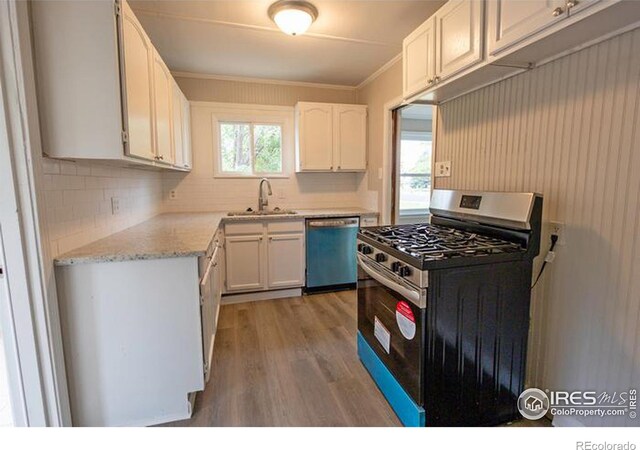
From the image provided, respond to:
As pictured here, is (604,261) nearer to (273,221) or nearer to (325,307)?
(325,307)

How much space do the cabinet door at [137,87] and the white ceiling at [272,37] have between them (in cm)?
55

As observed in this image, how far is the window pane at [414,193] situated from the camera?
5520 mm

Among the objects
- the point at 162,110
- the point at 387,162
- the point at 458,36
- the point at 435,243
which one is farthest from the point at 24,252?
the point at 387,162

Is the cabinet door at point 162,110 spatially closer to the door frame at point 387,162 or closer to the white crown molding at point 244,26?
the white crown molding at point 244,26

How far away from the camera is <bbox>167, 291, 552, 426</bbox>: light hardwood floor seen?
1716 millimetres

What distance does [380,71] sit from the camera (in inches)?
133

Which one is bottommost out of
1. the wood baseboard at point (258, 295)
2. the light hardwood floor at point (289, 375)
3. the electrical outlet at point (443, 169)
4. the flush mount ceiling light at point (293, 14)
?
the light hardwood floor at point (289, 375)

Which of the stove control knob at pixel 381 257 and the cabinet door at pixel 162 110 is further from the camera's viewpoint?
the cabinet door at pixel 162 110

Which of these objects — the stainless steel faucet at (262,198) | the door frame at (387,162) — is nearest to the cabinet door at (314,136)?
the stainless steel faucet at (262,198)

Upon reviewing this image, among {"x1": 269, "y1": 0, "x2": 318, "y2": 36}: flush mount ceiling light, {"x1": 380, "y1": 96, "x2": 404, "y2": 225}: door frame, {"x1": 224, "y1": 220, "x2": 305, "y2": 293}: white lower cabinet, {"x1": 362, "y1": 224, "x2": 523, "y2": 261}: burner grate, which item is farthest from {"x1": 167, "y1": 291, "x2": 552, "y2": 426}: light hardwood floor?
{"x1": 269, "y1": 0, "x2": 318, "y2": 36}: flush mount ceiling light

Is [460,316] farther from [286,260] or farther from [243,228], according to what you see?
[243,228]

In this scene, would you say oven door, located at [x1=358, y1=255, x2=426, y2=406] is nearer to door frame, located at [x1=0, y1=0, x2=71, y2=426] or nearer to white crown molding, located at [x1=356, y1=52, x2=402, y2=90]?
door frame, located at [x1=0, y1=0, x2=71, y2=426]
